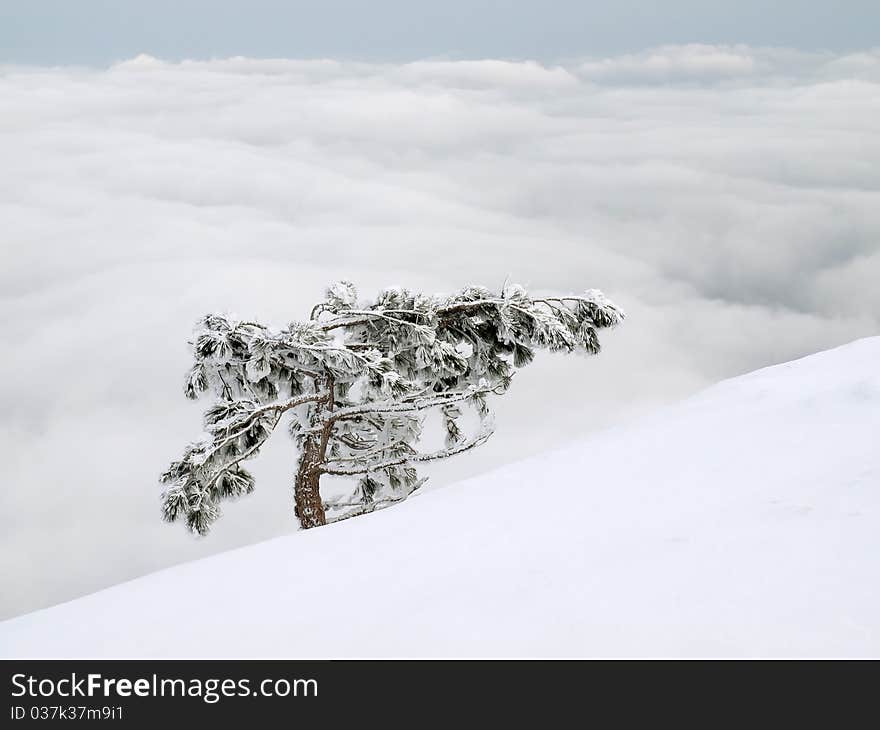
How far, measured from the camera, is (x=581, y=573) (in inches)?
93.9

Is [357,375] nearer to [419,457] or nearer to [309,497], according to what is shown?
[419,457]

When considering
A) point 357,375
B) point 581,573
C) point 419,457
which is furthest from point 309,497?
point 581,573

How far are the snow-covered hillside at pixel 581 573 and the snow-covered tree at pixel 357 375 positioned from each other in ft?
13.2

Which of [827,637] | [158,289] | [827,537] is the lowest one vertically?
[827,637]

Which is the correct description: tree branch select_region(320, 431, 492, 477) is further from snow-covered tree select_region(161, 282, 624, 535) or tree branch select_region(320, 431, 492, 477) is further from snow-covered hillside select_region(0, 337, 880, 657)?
snow-covered hillside select_region(0, 337, 880, 657)

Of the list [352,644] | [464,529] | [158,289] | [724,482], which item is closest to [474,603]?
[352,644]

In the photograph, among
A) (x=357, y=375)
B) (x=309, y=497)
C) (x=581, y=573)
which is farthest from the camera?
(x=309, y=497)

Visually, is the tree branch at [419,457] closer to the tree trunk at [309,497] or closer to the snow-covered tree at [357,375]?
the snow-covered tree at [357,375]

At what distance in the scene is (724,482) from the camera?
3.12 metres

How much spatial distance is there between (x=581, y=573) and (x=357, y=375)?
547 cm

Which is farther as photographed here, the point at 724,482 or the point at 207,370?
the point at 207,370

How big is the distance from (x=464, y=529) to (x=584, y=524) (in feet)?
1.65

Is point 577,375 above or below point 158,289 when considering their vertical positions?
below
